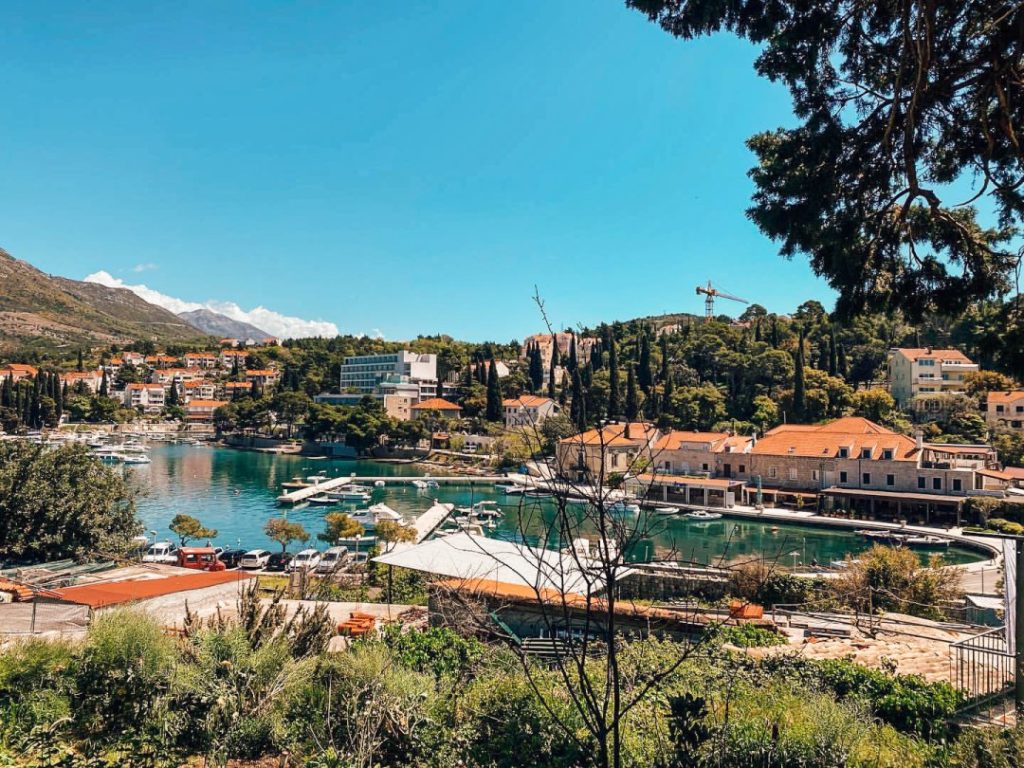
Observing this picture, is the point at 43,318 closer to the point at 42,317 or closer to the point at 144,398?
the point at 42,317

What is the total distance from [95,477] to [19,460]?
4.83 feet

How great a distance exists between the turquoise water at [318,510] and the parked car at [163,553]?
221 cm

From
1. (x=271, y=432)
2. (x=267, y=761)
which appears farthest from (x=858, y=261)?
(x=271, y=432)

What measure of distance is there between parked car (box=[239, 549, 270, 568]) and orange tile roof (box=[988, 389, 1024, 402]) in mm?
41278

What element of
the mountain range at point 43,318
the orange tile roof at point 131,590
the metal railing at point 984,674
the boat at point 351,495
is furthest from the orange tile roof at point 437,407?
the mountain range at point 43,318

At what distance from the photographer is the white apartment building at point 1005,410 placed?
1485 inches

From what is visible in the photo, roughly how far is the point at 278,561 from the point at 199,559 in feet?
7.36

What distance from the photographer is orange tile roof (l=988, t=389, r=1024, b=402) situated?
37.8 meters

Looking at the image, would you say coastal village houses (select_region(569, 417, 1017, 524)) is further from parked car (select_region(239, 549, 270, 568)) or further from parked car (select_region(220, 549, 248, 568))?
parked car (select_region(220, 549, 248, 568))

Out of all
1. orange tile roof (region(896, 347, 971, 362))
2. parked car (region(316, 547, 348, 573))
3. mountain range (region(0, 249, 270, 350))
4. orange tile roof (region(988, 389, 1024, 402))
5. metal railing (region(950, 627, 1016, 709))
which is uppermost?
mountain range (region(0, 249, 270, 350))

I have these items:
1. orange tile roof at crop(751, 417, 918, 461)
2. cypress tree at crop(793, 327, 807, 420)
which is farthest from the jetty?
cypress tree at crop(793, 327, 807, 420)

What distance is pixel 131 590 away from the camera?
28.6 ft

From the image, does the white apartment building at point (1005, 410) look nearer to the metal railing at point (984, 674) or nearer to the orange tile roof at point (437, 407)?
the metal railing at point (984, 674)

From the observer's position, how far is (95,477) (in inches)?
567
